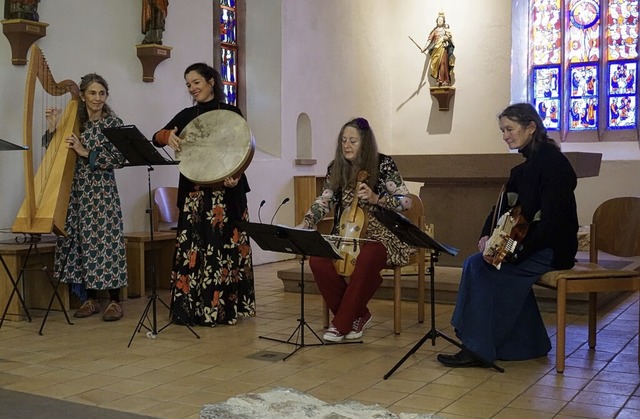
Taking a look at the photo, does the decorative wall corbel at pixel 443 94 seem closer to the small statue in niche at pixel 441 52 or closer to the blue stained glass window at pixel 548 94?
the small statue in niche at pixel 441 52

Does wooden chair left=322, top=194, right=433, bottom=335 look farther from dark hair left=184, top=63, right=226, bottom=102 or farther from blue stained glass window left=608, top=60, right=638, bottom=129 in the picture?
blue stained glass window left=608, top=60, right=638, bottom=129

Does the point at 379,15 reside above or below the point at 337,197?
above

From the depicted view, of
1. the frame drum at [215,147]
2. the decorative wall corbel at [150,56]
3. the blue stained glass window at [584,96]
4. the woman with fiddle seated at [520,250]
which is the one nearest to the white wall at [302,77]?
the decorative wall corbel at [150,56]

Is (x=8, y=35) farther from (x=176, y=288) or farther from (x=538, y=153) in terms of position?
(x=538, y=153)

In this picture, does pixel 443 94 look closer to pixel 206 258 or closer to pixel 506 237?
pixel 206 258

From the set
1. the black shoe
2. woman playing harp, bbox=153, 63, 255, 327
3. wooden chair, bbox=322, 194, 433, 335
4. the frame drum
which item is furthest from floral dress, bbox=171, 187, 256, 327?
the black shoe

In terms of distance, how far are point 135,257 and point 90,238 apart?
86 centimetres

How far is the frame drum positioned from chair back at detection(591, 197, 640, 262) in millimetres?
2250

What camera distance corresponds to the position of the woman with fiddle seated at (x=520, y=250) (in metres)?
4.46

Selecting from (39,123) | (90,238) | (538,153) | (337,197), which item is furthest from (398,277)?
(39,123)

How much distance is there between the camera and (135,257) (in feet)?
22.4

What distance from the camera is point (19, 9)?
6180mm

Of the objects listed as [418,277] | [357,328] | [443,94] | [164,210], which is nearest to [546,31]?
[443,94]

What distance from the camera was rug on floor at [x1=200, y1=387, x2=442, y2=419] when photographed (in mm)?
3279
